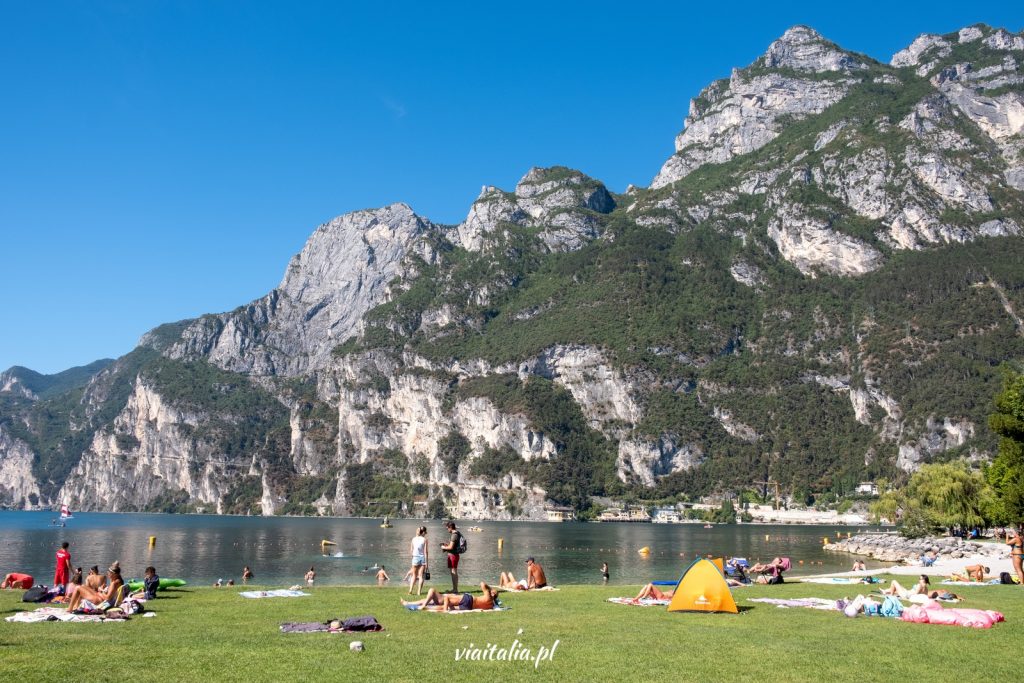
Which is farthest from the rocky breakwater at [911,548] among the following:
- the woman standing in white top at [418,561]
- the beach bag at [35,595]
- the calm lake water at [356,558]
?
the beach bag at [35,595]

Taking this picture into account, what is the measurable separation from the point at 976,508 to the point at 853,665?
240 ft

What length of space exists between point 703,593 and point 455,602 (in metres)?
6.47

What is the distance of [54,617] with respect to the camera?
18.5 meters

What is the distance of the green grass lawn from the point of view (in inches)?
510

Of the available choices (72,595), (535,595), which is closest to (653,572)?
(535,595)

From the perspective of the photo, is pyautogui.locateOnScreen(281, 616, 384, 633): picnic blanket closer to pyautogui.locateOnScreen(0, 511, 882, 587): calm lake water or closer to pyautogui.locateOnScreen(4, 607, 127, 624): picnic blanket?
pyautogui.locateOnScreen(4, 607, 127, 624): picnic blanket

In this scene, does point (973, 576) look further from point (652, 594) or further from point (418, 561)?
point (418, 561)

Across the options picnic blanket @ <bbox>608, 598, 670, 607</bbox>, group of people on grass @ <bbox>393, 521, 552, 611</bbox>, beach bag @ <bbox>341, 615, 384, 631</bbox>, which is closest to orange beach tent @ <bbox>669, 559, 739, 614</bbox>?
picnic blanket @ <bbox>608, 598, 670, 607</bbox>

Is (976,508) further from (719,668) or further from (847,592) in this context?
(719,668)

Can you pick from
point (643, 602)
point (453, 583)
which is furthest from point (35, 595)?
point (643, 602)

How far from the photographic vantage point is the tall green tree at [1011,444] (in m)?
42.8

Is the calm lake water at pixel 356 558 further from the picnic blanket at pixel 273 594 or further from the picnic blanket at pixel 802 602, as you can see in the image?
the picnic blanket at pixel 802 602

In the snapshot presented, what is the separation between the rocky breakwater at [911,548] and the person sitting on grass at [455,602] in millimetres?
46498

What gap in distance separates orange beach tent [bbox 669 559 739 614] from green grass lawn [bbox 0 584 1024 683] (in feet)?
1.63
